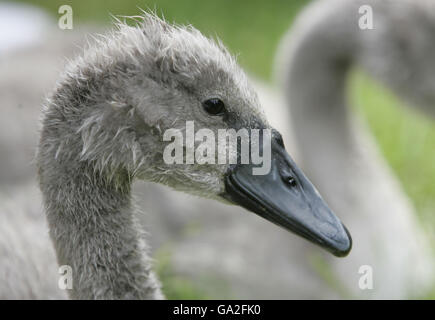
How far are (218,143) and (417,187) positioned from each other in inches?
86.2

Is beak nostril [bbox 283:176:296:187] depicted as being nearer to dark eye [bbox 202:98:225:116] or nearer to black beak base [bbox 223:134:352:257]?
black beak base [bbox 223:134:352:257]

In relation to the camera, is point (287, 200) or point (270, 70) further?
point (270, 70)

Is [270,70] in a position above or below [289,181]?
above

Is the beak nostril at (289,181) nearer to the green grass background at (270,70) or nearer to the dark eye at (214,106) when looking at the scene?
the dark eye at (214,106)

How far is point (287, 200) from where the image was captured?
188 centimetres

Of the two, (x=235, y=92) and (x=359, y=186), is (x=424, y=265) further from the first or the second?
(x=235, y=92)

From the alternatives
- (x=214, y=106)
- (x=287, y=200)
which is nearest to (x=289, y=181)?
(x=287, y=200)

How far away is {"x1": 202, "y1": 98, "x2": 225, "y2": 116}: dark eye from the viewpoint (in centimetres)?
186

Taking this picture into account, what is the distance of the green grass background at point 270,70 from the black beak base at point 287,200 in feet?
3.34

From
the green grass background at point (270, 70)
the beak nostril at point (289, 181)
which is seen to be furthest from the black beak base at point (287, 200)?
the green grass background at point (270, 70)

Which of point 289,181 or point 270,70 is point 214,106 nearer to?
point 289,181

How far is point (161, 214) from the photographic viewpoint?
334 cm

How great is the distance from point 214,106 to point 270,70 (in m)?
3.97
